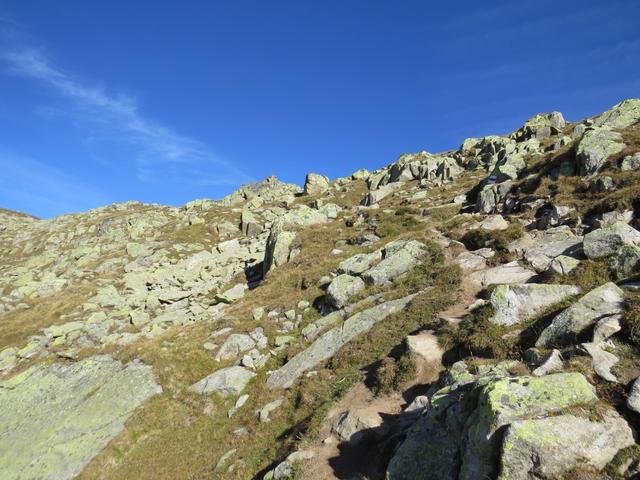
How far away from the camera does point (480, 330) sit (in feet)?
49.5

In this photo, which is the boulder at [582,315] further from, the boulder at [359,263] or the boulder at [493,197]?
the boulder at [493,197]

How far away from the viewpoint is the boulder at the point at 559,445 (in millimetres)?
7250

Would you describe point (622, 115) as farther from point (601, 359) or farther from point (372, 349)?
point (601, 359)

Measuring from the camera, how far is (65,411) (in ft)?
76.0

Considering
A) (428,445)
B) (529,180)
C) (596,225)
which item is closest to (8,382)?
(428,445)

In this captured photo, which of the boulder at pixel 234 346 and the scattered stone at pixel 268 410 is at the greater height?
the boulder at pixel 234 346

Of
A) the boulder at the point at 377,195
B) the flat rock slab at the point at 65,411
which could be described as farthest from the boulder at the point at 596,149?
the flat rock slab at the point at 65,411

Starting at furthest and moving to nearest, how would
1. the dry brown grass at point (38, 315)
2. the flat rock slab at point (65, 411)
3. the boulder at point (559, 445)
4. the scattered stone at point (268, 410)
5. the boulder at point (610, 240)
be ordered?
the dry brown grass at point (38, 315) → the flat rock slab at point (65, 411) → the scattered stone at point (268, 410) → the boulder at point (610, 240) → the boulder at point (559, 445)

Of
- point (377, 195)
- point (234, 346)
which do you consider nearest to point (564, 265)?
point (234, 346)

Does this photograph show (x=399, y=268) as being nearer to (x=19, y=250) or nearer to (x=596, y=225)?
(x=596, y=225)

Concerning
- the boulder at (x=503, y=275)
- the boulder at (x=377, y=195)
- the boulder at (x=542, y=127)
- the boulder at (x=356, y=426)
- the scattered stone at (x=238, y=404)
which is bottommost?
the scattered stone at (x=238, y=404)

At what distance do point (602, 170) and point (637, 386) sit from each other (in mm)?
28169

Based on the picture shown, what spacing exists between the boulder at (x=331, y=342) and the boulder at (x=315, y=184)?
62.2m

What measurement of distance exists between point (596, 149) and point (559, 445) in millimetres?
32589
